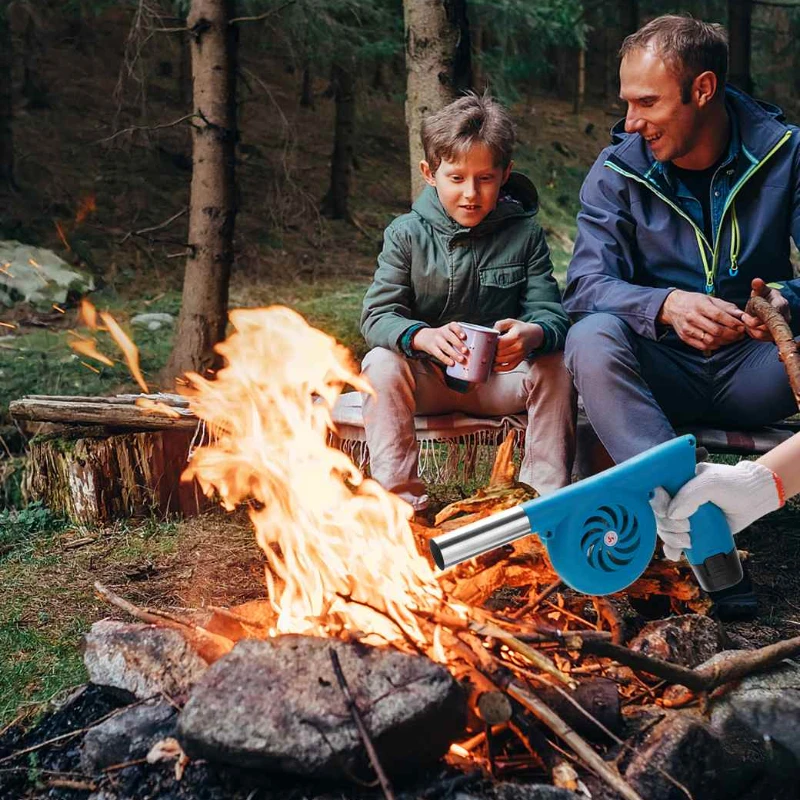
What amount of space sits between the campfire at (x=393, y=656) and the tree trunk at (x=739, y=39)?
7.43 m

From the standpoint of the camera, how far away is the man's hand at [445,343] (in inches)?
131

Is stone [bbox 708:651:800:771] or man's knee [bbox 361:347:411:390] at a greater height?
man's knee [bbox 361:347:411:390]

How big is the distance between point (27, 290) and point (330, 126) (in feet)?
30.3

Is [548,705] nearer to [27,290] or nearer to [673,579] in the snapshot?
[673,579]

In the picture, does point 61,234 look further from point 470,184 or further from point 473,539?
point 473,539

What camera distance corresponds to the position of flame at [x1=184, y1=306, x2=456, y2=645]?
2.57 metres

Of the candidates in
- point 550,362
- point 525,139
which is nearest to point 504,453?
point 550,362

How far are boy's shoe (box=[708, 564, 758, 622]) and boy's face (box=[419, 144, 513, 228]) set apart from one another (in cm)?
173

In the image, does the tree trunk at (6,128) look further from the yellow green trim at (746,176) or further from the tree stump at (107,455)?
the yellow green trim at (746,176)

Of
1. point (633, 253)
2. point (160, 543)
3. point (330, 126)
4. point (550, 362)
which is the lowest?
point (160, 543)

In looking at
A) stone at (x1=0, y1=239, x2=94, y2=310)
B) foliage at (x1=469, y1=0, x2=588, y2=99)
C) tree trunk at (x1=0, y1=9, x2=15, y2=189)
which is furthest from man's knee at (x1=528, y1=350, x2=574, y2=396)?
tree trunk at (x1=0, y1=9, x2=15, y2=189)

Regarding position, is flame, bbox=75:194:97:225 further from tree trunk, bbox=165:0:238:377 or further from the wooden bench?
the wooden bench

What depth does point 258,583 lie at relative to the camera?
3637mm

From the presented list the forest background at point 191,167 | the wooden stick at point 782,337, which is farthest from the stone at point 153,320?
the wooden stick at point 782,337
